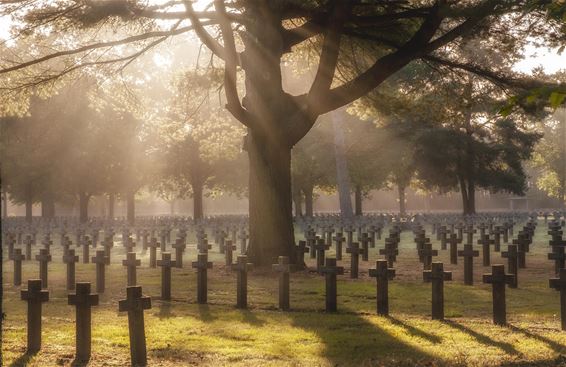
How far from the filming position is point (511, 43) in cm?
1495

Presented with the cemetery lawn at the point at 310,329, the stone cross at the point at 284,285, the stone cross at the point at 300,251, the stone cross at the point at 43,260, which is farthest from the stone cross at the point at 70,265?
the stone cross at the point at 300,251

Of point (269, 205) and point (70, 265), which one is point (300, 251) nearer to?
point (269, 205)

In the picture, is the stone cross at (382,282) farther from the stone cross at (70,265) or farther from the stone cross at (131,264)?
the stone cross at (70,265)

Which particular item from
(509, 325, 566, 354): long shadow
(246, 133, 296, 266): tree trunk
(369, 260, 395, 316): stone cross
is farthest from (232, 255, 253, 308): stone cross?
(246, 133, 296, 266): tree trunk

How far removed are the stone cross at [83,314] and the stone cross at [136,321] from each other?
45 centimetres

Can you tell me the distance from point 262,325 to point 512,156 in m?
33.9

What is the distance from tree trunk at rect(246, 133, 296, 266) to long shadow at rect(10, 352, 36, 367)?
8.38 m

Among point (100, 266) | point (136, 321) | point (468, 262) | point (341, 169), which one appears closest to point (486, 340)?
point (136, 321)

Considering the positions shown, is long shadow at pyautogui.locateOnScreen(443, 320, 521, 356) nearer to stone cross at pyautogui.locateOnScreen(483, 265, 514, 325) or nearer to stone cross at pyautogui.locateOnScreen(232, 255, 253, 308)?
stone cross at pyautogui.locateOnScreen(483, 265, 514, 325)

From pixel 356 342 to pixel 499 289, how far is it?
7.37 feet

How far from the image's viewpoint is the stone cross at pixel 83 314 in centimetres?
694

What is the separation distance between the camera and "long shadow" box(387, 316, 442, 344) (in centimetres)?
786

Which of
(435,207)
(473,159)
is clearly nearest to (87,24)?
(473,159)

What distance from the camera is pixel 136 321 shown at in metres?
6.77
